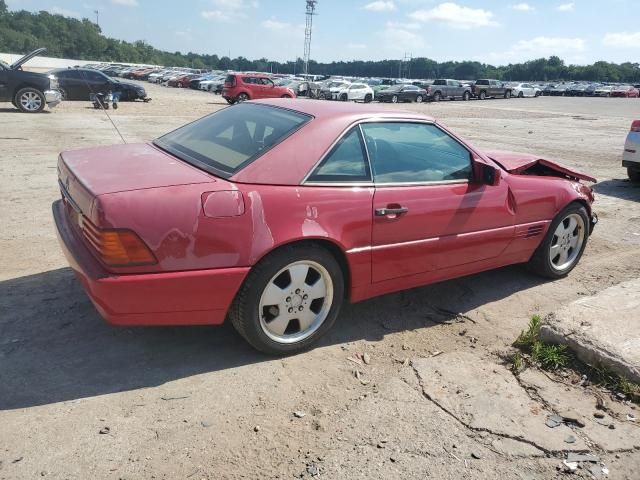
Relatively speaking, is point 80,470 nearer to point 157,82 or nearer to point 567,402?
point 567,402

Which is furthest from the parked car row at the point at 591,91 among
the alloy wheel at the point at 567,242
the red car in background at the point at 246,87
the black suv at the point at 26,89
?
the alloy wheel at the point at 567,242

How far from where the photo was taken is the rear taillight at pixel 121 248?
2.68 meters

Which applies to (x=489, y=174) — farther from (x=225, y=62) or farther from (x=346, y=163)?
(x=225, y=62)

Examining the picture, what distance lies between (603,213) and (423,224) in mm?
5015

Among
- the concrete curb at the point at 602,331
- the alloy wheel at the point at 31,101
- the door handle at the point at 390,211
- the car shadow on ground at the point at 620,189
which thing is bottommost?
the concrete curb at the point at 602,331

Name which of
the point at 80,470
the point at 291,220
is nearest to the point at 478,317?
the point at 291,220

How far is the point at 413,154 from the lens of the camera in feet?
12.3

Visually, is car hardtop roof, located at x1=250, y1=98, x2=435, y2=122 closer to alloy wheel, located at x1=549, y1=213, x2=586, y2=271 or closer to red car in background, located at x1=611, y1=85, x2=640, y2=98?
alloy wheel, located at x1=549, y1=213, x2=586, y2=271

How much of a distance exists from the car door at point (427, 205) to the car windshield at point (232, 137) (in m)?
0.60

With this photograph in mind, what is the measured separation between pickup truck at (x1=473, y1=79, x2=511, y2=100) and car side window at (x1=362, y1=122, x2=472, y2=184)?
4316 cm

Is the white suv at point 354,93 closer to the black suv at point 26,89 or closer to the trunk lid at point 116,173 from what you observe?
the black suv at point 26,89

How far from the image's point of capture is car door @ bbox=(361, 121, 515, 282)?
3477mm

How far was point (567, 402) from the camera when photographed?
9.90 feet

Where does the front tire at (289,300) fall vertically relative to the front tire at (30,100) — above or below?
below
